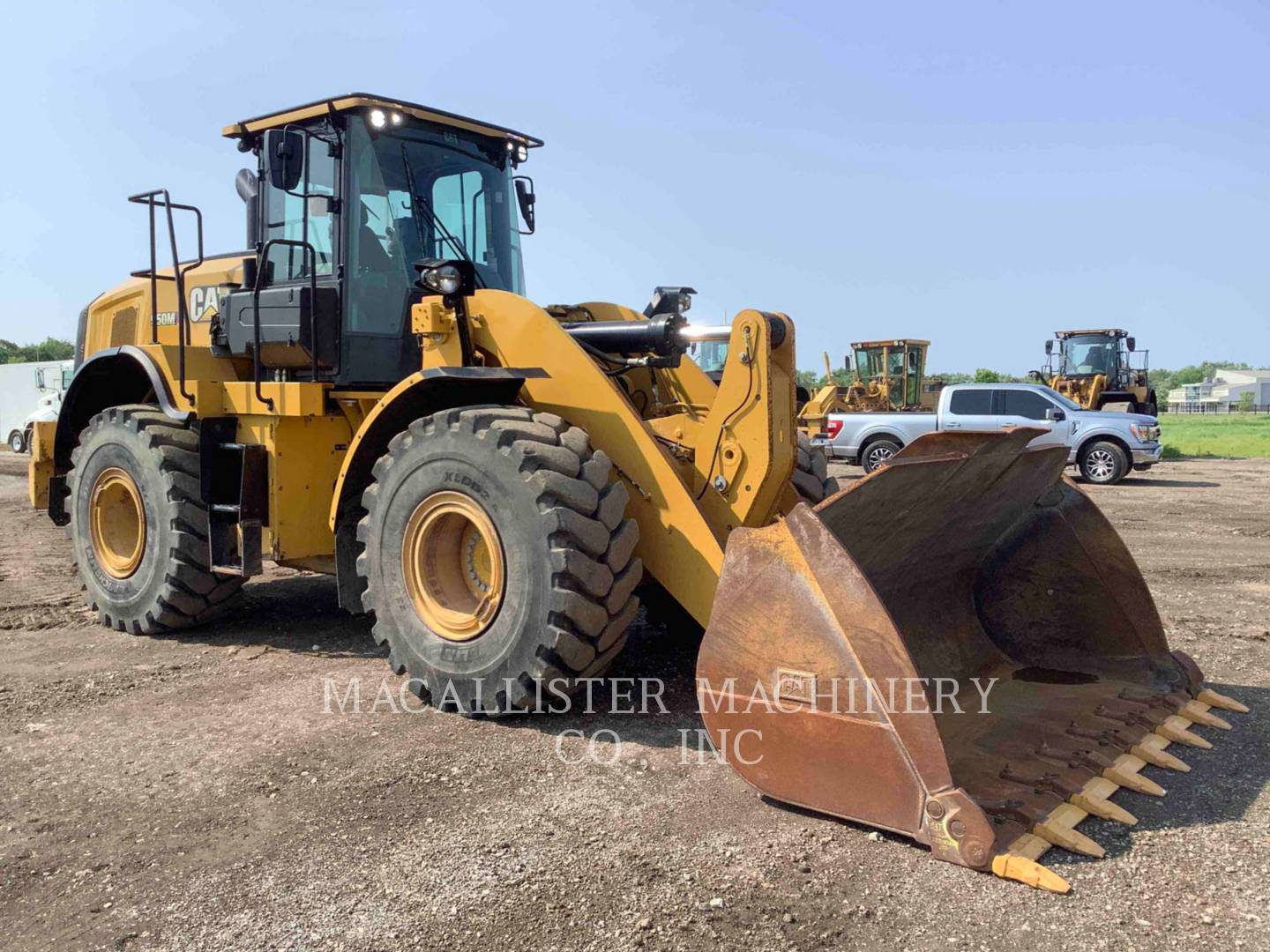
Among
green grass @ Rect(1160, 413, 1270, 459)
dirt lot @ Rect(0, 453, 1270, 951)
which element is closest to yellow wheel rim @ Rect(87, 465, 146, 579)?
dirt lot @ Rect(0, 453, 1270, 951)

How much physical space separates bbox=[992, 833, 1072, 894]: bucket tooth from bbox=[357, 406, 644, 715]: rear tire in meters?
1.72

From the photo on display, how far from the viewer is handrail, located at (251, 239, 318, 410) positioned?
18.2 feet

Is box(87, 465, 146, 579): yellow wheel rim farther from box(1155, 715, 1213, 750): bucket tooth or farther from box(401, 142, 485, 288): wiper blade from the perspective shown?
box(1155, 715, 1213, 750): bucket tooth

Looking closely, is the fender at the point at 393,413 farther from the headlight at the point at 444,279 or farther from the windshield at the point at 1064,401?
the windshield at the point at 1064,401

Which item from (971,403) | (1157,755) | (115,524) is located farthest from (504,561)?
(971,403)

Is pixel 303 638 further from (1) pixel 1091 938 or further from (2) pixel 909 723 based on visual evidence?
(1) pixel 1091 938

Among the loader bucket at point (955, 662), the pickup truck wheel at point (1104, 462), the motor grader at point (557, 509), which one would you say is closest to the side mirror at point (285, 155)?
the motor grader at point (557, 509)

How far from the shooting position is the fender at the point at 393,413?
4.59m

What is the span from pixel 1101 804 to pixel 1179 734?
3.07ft

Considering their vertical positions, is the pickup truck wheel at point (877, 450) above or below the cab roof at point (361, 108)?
below

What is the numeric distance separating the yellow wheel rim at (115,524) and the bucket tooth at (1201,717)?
5802 mm

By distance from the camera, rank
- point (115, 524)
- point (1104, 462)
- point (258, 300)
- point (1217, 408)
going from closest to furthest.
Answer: point (258, 300) < point (115, 524) < point (1104, 462) < point (1217, 408)

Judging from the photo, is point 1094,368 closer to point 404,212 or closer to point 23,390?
point 404,212

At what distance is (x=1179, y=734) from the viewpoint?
4.02 metres
